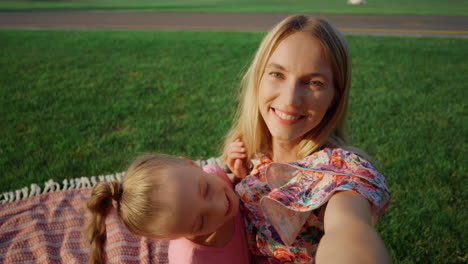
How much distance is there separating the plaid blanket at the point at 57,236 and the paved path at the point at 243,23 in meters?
9.25

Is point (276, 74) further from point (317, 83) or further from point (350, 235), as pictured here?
point (350, 235)

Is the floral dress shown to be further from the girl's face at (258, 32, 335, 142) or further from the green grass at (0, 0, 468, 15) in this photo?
the green grass at (0, 0, 468, 15)

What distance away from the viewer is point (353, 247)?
1.01 m

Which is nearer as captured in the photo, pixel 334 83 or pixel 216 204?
pixel 216 204

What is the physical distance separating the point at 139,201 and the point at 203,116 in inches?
121

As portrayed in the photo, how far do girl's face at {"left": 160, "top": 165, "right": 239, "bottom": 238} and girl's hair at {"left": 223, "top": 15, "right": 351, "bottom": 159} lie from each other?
53 cm

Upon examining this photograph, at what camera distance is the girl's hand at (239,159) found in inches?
86.4

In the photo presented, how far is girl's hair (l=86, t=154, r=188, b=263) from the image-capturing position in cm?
151

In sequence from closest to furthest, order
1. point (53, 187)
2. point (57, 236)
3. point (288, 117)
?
point (288, 117), point (57, 236), point (53, 187)

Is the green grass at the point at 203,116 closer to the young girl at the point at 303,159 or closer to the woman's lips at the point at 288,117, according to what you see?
the young girl at the point at 303,159

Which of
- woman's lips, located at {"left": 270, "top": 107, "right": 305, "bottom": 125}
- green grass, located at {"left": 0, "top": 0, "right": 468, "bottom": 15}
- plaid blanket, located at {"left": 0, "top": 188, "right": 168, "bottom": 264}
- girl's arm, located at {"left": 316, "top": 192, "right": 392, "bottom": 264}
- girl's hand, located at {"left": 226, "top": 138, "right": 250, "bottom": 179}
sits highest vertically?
green grass, located at {"left": 0, "top": 0, "right": 468, "bottom": 15}

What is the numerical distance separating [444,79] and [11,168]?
601 cm

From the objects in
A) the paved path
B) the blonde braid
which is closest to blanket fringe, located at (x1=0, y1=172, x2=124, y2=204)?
the blonde braid

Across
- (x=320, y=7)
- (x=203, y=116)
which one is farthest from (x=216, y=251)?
(x=320, y=7)
